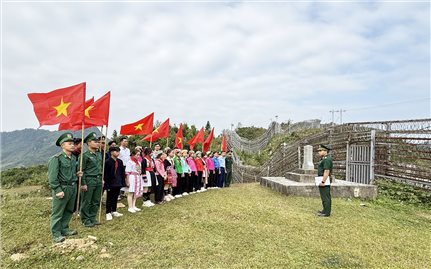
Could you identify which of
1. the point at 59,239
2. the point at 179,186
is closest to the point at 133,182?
the point at 59,239

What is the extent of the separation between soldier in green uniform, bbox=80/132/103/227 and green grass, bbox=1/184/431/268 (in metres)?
0.33

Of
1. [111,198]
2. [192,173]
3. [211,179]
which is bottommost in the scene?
[211,179]

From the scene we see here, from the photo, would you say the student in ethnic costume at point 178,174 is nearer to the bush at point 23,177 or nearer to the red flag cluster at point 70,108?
the red flag cluster at point 70,108

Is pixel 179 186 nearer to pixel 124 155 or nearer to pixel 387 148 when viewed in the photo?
pixel 124 155

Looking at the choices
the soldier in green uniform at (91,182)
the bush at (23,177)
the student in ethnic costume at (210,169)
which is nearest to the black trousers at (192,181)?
the student in ethnic costume at (210,169)

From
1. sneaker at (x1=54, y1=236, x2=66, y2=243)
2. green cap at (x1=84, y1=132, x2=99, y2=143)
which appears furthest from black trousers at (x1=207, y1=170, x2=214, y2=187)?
sneaker at (x1=54, y1=236, x2=66, y2=243)

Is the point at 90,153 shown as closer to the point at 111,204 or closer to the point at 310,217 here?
the point at 111,204

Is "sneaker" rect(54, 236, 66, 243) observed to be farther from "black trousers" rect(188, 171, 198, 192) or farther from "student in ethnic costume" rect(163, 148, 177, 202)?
"black trousers" rect(188, 171, 198, 192)

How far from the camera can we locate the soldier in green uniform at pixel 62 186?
5098 mm

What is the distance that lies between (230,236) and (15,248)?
356cm

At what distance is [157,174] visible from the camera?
8812mm

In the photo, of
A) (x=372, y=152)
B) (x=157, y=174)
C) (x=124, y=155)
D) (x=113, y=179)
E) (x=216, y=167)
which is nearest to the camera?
(x=113, y=179)

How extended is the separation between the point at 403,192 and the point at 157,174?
7908mm

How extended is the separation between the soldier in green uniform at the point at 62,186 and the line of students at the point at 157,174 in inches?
56.1
